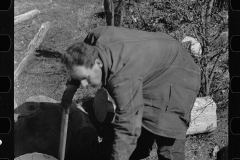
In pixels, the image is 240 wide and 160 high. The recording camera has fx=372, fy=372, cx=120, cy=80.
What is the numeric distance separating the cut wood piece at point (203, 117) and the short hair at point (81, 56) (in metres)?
1.95

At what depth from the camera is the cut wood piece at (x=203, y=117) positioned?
4141 mm

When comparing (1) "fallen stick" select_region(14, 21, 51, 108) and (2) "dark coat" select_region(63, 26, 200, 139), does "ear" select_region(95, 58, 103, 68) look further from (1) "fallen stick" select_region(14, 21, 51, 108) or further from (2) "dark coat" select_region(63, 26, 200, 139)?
(1) "fallen stick" select_region(14, 21, 51, 108)

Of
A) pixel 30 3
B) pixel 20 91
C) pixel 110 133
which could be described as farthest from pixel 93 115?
pixel 30 3

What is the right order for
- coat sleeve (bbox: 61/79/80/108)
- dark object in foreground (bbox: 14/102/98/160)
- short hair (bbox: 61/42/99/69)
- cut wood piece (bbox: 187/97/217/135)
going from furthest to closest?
cut wood piece (bbox: 187/97/217/135)
dark object in foreground (bbox: 14/102/98/160)
coat sleeve (bbox: 61/79/80/108)
short hair (bbox: 61/42/99/69)

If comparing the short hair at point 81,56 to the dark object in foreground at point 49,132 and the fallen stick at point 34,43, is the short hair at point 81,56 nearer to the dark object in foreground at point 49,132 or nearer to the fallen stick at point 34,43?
the dark object in foreground at point 49,132

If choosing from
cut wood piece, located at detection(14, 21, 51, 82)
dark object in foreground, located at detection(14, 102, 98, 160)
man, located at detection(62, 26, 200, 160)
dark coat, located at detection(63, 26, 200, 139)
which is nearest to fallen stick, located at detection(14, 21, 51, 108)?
cut wood piece, located at detection(14, 21, 51, 82)

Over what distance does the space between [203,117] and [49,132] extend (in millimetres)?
1706

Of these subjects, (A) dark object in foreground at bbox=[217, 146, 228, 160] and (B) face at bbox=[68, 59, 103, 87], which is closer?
(B) face at bbox=[68, 59, 103, 87]

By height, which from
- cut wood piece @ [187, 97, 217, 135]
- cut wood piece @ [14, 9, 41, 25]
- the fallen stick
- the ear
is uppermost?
the ear

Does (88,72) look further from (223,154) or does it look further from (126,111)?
(223,154)

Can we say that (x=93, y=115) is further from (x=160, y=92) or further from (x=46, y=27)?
(x=46, y=27)

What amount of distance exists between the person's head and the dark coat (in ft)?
0.17

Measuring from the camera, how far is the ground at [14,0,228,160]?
4301 mm

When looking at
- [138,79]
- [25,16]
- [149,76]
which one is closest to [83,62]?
[138,79]
